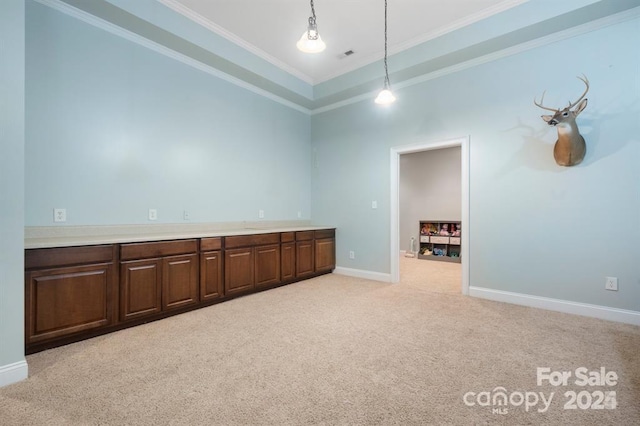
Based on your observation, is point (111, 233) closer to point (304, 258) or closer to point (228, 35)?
point (304, 258)

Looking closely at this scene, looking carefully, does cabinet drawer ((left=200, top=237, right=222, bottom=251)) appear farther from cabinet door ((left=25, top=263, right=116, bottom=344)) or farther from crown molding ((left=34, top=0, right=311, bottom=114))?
crown molding ((left=34, top=0, right=311, bottom=114))

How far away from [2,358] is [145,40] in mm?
3313

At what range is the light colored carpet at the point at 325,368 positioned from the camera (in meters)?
1.56

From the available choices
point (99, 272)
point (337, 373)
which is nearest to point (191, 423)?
point (337, 373)

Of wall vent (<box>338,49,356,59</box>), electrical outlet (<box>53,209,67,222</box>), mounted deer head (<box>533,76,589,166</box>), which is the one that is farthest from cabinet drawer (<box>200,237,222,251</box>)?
mounted deer head (<box>533,76,589,166</box>)

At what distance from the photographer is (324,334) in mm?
2596

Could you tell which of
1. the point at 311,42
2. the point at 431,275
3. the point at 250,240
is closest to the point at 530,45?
the point at 311,42

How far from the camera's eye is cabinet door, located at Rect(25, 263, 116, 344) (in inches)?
87.0

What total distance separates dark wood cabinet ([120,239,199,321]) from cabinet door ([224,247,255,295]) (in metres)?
0.40

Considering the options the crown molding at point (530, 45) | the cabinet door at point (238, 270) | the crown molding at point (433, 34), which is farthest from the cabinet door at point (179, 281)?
the crown molding at point (530, 45)

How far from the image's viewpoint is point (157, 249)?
292 centimetres

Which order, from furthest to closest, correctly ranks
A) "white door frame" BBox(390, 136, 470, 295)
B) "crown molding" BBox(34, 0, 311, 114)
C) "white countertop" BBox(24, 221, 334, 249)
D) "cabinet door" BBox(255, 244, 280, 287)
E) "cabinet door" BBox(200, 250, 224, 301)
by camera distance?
"cabinet door" BBox(255, 244, 280, 287), "white door frame" BBox(390, 136, 470, 295), "cabinet door" BBox(200, 250, 224, 301), "crown molding" BBox(34, 0, 311, 114), "white countertop" BBox(24, 221, 334, 249)

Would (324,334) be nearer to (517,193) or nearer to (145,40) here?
(517,193)

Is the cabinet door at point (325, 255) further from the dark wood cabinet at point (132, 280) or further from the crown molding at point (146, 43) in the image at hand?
the crown molding at point (146, 43)
